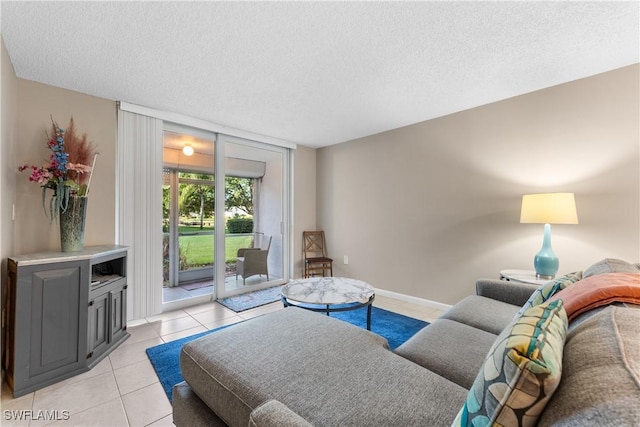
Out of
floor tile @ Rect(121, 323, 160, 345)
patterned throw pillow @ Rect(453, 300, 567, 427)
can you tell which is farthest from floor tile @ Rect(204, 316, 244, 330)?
patterned throw pillow @ Rect(453, 300, 567, 427)

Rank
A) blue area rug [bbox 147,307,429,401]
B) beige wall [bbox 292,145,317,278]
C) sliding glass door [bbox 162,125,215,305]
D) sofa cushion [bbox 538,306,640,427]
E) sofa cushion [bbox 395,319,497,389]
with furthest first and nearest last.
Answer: beige wall [bbox 292,145,317,278] → sliding glass door [bbox 162,125,215,305] → blue area rug [bbox 147,307,429,401] → sofa cushion [bbox 395,319,497,389] → sofa cushion [bbox 538,306,640,427]

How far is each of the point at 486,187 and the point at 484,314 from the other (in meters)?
1.66

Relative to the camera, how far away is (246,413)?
3.03ft

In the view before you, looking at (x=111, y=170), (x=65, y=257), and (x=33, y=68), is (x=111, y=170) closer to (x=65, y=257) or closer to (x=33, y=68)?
(x=33, y=68)

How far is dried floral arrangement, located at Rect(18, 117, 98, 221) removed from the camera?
6.98ft

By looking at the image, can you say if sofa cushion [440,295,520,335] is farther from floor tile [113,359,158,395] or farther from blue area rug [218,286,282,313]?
blue area rug [218,286,282,313]

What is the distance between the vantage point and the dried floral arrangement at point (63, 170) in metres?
2.13

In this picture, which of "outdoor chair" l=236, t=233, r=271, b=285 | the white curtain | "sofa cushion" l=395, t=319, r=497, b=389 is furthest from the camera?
"outdoor chair" l=236, t=233, r=271, b=285

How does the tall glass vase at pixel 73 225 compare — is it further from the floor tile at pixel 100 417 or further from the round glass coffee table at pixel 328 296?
the round glass coffee table at pixel 328 296

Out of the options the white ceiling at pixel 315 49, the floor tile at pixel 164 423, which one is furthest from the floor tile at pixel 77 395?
the white ceiling at pixel 315 49

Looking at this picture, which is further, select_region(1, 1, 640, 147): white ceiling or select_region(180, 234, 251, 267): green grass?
select_region(180, 234, 251, 267): green grass

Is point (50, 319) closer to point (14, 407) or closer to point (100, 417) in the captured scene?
point (14, 407)

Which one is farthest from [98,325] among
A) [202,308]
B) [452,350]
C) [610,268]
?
[610,268]

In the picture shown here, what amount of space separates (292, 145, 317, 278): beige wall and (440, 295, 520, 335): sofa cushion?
9.71 ft
